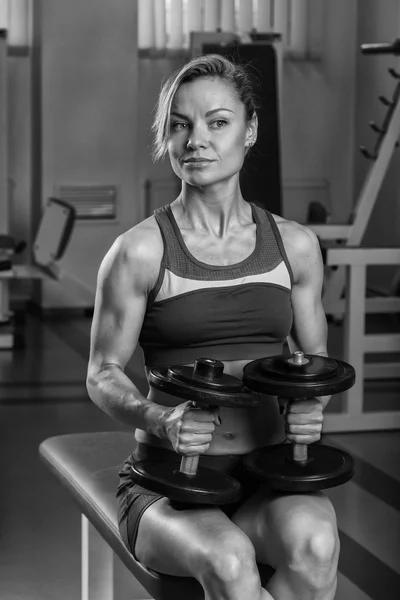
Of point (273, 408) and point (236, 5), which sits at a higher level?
point (236, 5)

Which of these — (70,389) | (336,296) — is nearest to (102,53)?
(336,296)

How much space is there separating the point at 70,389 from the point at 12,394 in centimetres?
27

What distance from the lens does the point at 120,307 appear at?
1.70 m

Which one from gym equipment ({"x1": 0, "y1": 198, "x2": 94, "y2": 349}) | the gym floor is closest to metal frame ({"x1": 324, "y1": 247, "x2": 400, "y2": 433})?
the gym floor

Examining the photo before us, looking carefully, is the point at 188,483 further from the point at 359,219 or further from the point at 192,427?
the point at 359,219

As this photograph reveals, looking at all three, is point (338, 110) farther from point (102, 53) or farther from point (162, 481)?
point (162, 481)

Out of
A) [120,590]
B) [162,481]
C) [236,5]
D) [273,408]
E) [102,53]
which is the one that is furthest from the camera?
[236,5]

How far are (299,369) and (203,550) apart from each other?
0.96 ft

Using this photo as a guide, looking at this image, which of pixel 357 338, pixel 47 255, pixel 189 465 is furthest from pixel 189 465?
pixel 47 255

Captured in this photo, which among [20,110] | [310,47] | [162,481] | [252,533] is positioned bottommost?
[252,533]

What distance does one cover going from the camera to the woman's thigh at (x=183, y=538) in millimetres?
1485

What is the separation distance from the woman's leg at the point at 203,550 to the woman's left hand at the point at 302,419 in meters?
0.16

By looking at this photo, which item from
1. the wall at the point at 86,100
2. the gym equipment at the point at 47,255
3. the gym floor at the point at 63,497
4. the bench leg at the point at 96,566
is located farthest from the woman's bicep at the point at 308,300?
the wall at the point at 86,100

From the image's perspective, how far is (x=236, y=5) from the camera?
7117mm
